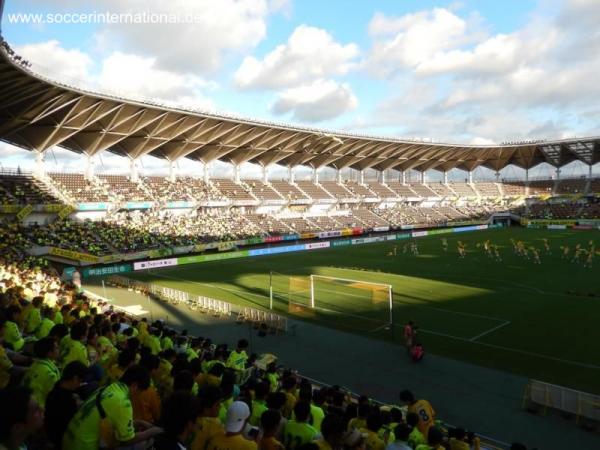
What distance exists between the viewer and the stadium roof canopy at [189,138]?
39.1 meters

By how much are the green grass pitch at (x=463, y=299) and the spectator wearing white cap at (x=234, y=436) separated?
43.7 ft

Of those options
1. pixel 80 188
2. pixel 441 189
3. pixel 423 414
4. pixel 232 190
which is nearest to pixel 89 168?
pixel 80 188

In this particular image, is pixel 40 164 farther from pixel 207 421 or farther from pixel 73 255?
pixel 207 421

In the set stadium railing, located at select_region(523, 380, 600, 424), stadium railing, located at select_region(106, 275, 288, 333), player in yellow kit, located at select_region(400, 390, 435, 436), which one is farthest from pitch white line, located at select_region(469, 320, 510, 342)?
player in yellow kit, located at select_region(400, 390, 435, 436)

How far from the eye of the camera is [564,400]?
38.3 ft

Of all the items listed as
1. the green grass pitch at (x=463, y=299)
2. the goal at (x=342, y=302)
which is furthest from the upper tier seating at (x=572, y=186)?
the goal at (x=342, y=302)

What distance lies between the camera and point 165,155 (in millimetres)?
60531

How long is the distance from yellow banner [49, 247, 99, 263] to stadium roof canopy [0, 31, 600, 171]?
40.4 feet

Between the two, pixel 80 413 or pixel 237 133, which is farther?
pixel 237 133

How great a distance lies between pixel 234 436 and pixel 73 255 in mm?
39757

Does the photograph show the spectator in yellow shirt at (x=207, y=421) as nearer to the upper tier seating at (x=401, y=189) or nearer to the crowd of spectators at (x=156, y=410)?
the crowd of spectators at (x=156, y=410)

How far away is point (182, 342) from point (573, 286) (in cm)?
2688

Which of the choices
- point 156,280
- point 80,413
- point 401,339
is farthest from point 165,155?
point 80,413

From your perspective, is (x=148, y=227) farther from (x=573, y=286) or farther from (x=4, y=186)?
(x=573, y=286)
